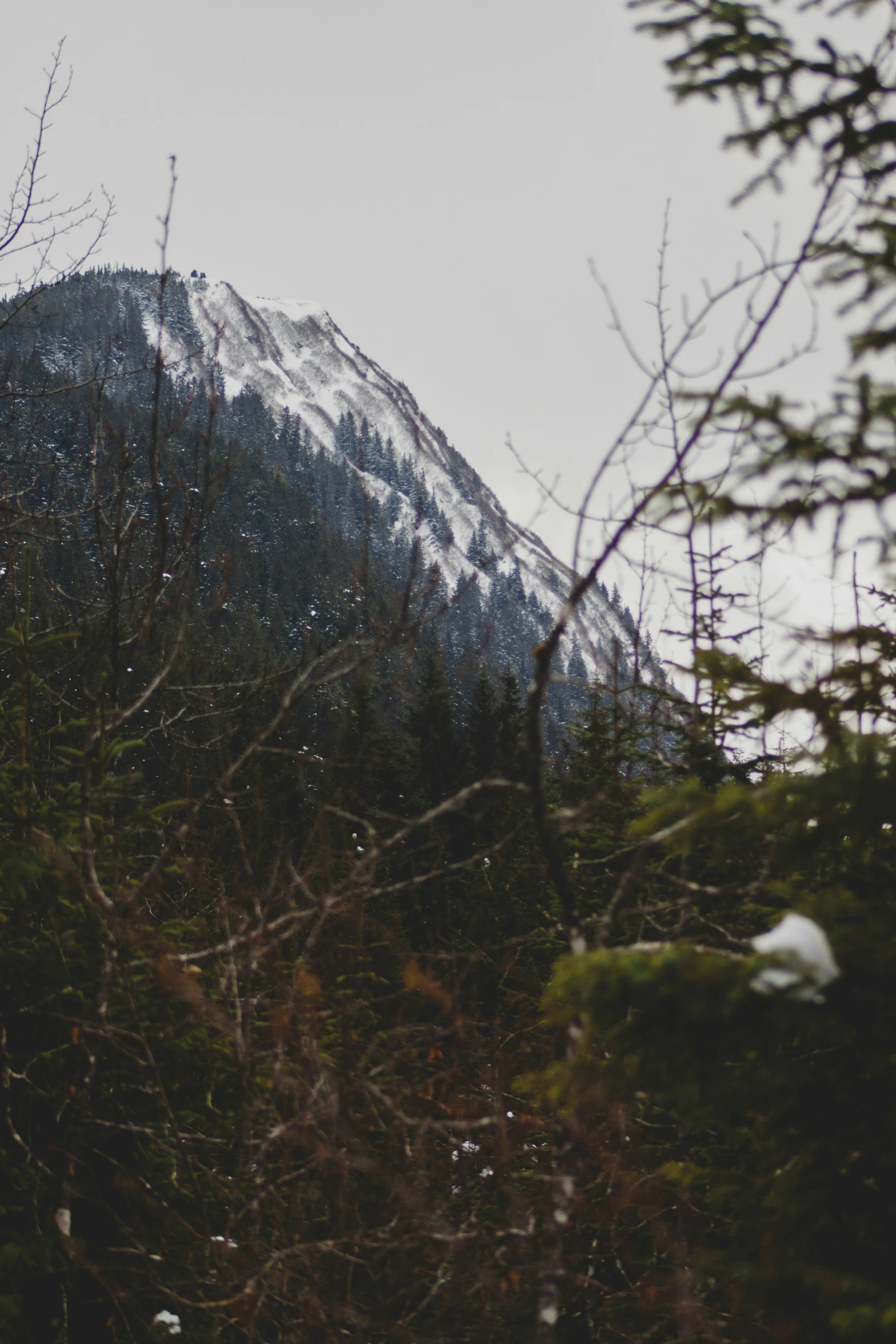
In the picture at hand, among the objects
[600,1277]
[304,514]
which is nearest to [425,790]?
[600,1277]

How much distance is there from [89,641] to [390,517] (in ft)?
580

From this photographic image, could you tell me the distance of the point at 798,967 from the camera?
195cm

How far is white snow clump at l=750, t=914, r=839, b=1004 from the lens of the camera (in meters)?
1.93

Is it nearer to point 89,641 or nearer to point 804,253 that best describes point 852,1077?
point 804,253

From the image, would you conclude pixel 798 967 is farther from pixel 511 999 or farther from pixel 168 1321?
pixel 511 999

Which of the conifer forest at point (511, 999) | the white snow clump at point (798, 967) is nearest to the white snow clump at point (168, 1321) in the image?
the conifer forest at point (511, 999)

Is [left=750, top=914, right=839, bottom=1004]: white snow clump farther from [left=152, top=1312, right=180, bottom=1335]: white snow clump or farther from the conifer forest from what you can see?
[left=152, top=1312, right=180, bottom=1335]: white snow clump

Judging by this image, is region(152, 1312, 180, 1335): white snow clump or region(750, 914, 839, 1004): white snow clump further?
region(152, 1312, 180, 1335): white snow clump

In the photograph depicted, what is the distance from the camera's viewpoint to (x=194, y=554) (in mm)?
5895

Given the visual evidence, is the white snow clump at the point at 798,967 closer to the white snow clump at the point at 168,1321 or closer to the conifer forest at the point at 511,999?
the conifer forest at the point at 511,999

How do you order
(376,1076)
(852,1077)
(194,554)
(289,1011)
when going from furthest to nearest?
1. (194,554)
2. (376,1076)
3. (289,1011)
4. (852,1077)

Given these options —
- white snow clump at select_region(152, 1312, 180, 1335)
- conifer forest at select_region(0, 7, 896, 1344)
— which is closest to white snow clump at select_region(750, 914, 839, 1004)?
conifer forest at select_region(0, 7, 896, 1344)

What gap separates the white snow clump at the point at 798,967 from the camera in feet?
6.35

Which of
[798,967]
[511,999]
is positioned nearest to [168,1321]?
[798,967]
